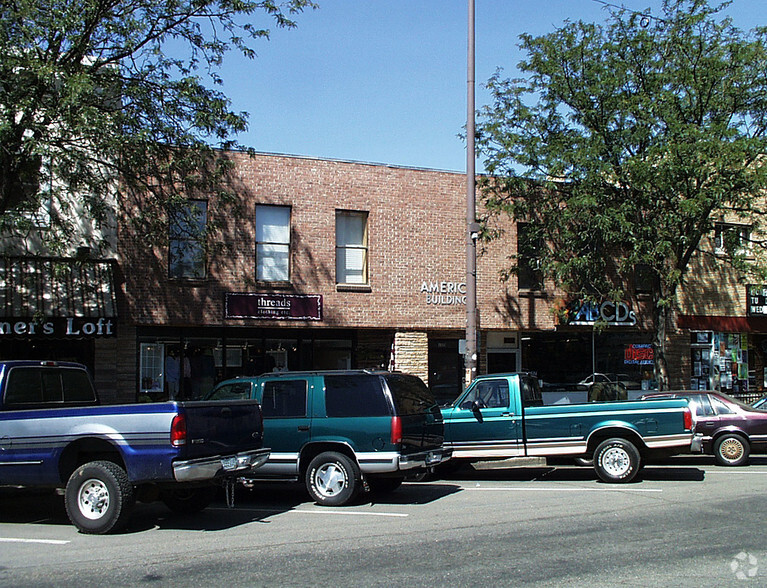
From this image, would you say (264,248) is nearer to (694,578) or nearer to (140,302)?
(140,302)

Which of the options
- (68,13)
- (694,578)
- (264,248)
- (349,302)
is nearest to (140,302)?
(264,248)

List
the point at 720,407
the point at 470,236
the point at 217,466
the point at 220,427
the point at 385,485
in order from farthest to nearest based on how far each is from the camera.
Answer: the point at 470,236, the point at 720,407, the point at 385,485, the point at 220,427, the point at 217,466

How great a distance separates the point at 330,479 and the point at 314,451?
1.64 ft

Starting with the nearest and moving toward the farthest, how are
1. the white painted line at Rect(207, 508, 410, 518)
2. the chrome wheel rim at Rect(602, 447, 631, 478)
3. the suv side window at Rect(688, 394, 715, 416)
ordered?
the white painted line at Rect(207, 508, 410, 518) < the chrome wheel rim at Rect(602, 447, 631, 478) < the suv side window at Rect(688, 394, 715, 416)

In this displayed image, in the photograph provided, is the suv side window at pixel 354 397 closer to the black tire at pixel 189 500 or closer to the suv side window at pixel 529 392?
the black tire at pixel 189 500

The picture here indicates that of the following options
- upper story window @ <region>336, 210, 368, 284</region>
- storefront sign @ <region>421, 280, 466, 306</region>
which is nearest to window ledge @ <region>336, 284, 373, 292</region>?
upper story window @ <region>336, 210, 368, 284</region>

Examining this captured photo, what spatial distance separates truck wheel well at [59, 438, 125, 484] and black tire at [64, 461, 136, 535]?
0.47 ft

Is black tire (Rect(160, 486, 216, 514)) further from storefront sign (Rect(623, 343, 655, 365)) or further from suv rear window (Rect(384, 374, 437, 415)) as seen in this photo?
storefront sign (Rect(623, 343, 655, 365))

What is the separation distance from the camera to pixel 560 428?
13.5m

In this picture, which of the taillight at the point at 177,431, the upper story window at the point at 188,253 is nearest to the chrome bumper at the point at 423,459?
the taillight at the point at 177,431

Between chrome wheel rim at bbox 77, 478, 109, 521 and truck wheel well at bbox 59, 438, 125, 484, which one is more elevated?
truck wheel well at bbox 59, 438, 125, 484

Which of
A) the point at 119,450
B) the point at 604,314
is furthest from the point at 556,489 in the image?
the point at 604,314

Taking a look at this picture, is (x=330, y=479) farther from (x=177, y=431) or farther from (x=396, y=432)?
(x=177, y=431)

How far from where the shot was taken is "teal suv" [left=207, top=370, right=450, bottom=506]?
11164 mm
